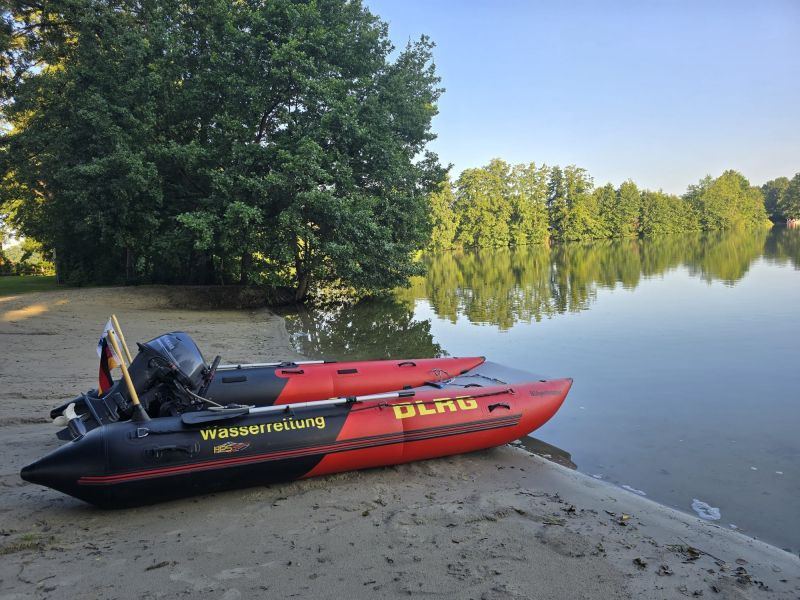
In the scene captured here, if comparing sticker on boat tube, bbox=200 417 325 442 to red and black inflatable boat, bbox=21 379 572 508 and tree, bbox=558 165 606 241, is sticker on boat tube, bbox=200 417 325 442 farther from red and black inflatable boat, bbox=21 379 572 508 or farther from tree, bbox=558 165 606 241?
tree, bbox=558 165 606 241

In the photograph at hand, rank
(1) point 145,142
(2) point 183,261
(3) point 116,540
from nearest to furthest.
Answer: (3) point 116,540, (1) point 145,142, (2) point 183,261

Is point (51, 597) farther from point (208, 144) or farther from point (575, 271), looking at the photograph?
point (575, 271)

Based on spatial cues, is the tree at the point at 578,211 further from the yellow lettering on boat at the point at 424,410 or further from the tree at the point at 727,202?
the yellow lettering on boat at the point at 424,410

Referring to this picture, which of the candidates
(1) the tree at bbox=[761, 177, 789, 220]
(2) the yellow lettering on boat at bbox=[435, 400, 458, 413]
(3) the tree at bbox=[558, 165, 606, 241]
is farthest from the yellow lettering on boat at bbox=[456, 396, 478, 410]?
(1) the tree at bbox=[761, 177, 789, 220]

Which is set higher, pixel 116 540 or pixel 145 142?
pixel 145 142

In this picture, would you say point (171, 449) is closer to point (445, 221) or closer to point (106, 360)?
point (106, 360)

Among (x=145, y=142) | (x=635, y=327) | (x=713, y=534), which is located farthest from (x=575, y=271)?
Result: (x=713, y=534)

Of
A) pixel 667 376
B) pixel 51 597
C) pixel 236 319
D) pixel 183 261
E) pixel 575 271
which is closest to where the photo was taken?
pixel 51 597

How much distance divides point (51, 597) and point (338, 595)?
1.72m

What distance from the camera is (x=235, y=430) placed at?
4758mm

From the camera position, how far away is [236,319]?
15.4 meters

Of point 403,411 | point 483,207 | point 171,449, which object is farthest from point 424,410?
point 483,207

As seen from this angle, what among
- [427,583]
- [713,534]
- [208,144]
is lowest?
[713,534]

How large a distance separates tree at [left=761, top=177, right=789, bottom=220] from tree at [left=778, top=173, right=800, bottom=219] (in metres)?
1.38
